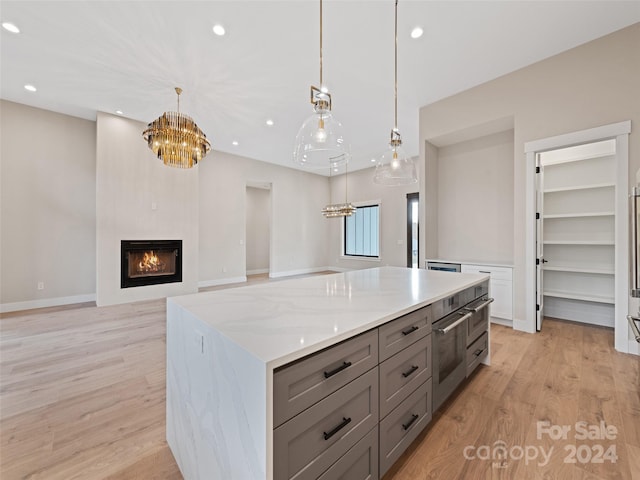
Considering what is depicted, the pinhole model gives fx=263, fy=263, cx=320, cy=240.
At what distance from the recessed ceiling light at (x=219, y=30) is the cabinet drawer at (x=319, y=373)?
323 centimetres

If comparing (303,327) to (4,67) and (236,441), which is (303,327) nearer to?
(236,441)

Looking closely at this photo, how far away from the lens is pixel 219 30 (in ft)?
8.90

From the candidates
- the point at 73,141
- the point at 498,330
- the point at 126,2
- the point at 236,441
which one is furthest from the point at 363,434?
the point at 73,141

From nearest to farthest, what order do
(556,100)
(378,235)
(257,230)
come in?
(556,100), (378,235), (257,230)

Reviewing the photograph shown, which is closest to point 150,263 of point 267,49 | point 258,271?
point 258,271

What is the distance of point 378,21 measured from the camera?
8.56 ft

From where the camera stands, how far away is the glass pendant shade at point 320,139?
5.73ft

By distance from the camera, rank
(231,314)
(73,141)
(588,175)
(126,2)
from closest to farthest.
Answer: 1. (231,314)
2. (126,2)
3. (588,175)
4. (73,141)

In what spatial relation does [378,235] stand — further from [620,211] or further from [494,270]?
[620,211]

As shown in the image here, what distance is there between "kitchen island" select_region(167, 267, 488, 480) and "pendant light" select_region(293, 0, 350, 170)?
1.03 m

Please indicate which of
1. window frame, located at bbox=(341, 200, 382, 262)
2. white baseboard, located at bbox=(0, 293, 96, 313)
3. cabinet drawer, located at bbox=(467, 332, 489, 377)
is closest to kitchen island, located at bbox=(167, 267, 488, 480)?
cabinet drawer, located at bbox=(467, 332, 489, 377)

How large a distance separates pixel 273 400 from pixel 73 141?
6.36m

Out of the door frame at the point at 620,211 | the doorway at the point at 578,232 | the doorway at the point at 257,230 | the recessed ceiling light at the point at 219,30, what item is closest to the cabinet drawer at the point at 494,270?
the doorway at the point at 578,232

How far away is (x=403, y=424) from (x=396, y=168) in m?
1.96
